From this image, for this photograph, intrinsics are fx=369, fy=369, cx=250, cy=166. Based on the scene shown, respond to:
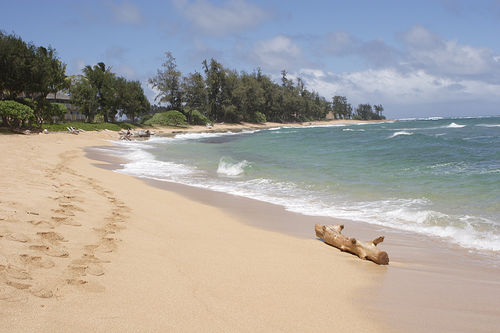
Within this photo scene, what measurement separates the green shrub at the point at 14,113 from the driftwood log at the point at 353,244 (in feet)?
98.1

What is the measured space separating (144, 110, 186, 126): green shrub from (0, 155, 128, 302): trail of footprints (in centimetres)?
6748

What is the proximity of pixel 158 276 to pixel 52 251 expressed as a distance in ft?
3.80

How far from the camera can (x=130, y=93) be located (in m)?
61.3

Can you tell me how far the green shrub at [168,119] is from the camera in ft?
235

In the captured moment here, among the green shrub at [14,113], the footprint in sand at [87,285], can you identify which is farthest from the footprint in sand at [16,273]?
the green shrub at [14,113]

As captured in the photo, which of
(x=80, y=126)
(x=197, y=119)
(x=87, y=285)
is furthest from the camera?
(x=197, y=119)

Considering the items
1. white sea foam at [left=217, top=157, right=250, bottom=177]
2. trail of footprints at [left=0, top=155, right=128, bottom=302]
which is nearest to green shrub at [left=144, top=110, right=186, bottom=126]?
white sea foam at [left=217, top=157, right=250, bottom=177]

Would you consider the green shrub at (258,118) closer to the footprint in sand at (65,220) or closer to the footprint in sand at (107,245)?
the footprint in sand at (65,220)

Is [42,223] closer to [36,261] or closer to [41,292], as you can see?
[36,261]

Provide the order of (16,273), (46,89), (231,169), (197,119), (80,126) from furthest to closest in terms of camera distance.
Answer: (197,119), (80,126), (46,89), (231,169), (16,273)

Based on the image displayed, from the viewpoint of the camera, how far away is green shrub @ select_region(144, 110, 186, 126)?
71.8m

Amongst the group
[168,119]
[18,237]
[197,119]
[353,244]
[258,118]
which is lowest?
[353,244]

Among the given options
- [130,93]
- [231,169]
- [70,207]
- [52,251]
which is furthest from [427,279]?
[130,93]

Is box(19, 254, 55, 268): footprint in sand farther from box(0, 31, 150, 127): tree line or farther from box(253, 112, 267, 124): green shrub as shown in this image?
box(253, 112, 267, 124): green shrub
